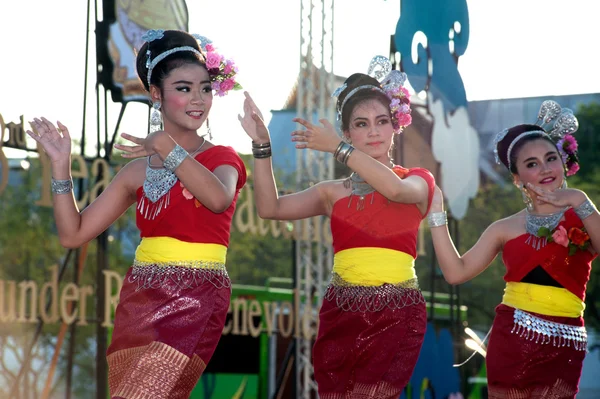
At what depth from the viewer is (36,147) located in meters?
5.86

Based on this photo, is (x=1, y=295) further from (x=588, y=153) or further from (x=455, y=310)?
(x=588, y=153)

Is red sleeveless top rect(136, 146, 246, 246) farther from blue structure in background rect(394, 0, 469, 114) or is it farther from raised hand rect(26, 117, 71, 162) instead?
blue structure in background rect(394, 0, 469, 114)

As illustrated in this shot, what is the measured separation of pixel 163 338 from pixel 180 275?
218 mm

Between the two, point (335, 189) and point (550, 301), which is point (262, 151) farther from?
point (550, 301)

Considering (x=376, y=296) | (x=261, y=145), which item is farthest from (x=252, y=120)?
(x=376, y=296)

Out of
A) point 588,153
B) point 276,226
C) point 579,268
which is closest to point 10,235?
point 276,226

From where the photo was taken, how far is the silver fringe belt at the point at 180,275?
2.97 meters

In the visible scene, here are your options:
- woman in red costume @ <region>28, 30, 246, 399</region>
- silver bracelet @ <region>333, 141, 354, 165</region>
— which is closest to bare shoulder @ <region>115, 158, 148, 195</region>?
woman in red costume @ <region>28, 30, 246, 399</region>

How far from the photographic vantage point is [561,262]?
3.92 meters

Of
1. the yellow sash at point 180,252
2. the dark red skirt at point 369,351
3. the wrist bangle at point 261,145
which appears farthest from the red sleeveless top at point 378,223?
the yellow sash at point 180,252

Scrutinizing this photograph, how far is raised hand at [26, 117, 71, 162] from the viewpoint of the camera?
3.05 metres

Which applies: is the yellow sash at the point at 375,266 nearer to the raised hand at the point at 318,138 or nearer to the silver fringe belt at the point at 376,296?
the silver fringe belt at the point at 376,296

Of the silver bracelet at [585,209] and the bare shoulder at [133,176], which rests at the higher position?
the bare shoulder at [133,176]

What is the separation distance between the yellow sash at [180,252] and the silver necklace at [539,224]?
64.1 inches
